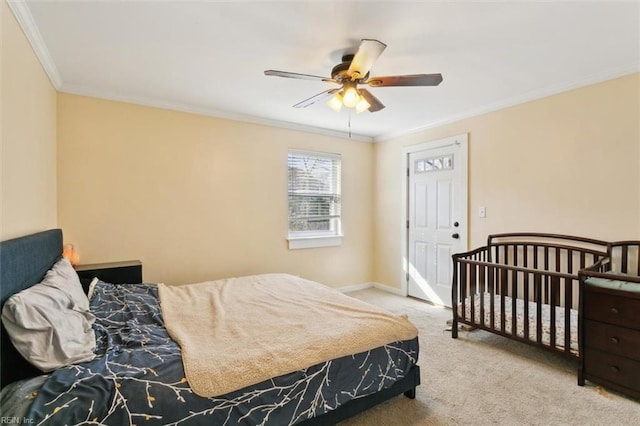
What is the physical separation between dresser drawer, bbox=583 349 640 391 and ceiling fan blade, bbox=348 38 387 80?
2517 mm

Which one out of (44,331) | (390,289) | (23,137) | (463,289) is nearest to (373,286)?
(390,289)

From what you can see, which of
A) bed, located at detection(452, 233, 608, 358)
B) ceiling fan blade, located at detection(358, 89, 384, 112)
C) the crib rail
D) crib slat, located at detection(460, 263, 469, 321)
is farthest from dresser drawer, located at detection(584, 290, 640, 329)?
ceiling fan blade, located at detection(358, 89, 384, 112)

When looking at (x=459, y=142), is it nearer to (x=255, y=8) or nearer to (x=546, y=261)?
(x=546, y=261)

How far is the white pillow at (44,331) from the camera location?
1.28 m

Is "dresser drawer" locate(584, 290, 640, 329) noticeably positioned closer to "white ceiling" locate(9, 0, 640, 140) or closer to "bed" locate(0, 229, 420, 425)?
"bed" locate(0, 229, 420, 425)

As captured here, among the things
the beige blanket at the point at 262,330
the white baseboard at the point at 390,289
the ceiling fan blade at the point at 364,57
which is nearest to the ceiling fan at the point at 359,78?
the ceiling fan blade at the point at 364,57

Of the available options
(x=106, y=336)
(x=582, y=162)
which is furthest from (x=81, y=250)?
(x=582, y=162)

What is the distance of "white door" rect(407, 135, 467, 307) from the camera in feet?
12.5

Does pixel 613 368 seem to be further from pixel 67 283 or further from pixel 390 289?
pixel 67 283

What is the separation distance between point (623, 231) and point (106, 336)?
3.84 m

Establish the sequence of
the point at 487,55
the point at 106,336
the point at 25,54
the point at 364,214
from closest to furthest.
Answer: the point at 106,336
the point at 25,54
the point at 487,55
the point at 364,214

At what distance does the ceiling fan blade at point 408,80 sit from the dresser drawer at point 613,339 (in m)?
2.02

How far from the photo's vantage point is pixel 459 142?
378 cm

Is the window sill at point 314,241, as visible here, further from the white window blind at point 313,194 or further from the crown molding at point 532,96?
the crown molding at point 532,96
